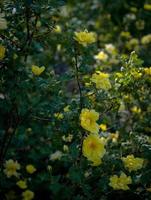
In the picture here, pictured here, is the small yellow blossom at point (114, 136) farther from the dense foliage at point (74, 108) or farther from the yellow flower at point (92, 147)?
the yellow flower at point (92, 147)

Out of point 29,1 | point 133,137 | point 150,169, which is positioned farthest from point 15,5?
point 150,169

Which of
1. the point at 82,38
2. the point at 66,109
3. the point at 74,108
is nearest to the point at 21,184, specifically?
the point at 66,109

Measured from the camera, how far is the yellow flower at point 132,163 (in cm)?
228

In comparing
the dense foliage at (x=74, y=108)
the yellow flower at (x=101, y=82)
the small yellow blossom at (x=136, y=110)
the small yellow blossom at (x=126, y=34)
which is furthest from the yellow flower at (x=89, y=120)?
the small yellow blossom at (x=126, y=34)

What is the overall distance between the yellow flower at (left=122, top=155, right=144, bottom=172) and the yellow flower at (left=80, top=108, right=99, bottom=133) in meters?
0.30

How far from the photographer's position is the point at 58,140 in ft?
7.75

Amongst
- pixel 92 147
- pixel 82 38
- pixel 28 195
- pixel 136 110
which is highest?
pixel 82 38

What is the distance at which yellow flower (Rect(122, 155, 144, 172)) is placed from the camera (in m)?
2.28

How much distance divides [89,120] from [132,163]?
383 mm

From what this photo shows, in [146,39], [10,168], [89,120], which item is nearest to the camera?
[89,120]

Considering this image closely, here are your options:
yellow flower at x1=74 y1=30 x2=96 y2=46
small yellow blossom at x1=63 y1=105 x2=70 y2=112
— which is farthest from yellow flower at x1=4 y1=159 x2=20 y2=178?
yellow flower at x1=74 y1=30 x2=96 y2=46

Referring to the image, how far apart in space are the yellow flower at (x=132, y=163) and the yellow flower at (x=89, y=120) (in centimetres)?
30

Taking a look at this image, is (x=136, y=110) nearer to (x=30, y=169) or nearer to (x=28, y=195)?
(x=30, y=169)

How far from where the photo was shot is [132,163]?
2287 mm
